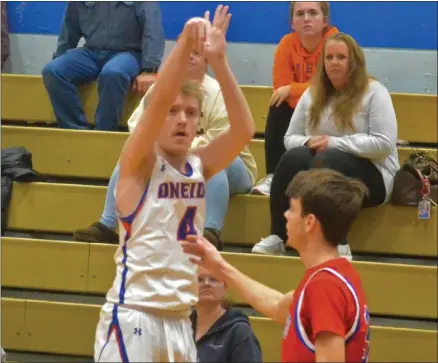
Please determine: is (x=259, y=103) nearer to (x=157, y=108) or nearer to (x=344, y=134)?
(x=344, y=134)

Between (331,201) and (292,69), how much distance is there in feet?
8.14

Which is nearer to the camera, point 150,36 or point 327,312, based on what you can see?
point 327,312

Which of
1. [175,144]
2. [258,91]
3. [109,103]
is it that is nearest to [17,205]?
[109,103]

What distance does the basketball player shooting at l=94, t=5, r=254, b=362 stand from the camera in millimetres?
2262

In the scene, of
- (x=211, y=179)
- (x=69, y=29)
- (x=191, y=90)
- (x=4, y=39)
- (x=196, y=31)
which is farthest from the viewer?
(x=4, y=39)

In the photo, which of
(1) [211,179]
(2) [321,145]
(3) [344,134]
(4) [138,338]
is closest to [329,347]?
(4) [138,338]

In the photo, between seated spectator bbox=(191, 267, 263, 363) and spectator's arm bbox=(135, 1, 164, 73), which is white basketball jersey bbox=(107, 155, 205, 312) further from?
spectator's arm bbox=(135, 1, 164, 73)

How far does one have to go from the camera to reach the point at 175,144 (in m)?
2.37

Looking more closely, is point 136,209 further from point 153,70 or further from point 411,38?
point 411,38

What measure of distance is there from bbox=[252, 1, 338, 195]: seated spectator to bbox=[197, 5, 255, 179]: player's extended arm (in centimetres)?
191

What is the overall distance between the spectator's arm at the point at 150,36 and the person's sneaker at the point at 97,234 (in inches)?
44.1

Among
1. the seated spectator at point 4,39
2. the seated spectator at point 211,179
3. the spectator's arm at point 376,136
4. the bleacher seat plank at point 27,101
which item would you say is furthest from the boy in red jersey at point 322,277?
the seated spectator at point 4,39

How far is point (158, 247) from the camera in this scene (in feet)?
7.55

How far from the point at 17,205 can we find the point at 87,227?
418 millimetres
